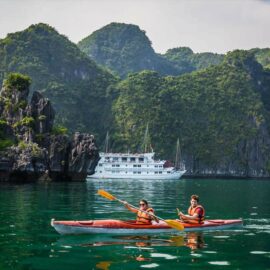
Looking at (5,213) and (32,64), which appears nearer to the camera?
(5,213)

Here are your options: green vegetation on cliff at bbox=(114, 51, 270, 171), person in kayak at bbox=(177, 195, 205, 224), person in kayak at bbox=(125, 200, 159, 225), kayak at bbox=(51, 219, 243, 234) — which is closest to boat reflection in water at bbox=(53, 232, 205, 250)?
kayak at bbox=(51, 219, 243, 234)

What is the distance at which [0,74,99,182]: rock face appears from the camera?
83.6 meters

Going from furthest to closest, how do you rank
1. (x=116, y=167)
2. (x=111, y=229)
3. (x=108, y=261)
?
(x=116, y=167) < (x=111, y=229) < (x=108, y=261)

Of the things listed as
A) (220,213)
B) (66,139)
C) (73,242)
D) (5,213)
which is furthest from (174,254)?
(66,139)

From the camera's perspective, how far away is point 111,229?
23.1 metres

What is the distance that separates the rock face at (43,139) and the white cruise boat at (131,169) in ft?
79.1

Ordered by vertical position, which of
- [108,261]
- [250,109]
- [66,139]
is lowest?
[108,261]

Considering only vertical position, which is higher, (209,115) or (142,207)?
(209,115)

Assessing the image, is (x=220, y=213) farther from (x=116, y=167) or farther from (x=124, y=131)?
(x=124, y=131)

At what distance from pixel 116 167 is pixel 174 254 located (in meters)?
99.0

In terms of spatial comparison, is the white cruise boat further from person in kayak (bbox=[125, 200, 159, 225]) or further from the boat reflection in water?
the boat reflection in water

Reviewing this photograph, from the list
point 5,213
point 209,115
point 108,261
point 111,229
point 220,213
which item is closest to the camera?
point 108,261

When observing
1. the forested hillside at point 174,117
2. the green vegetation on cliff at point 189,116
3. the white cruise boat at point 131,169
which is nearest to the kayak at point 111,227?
the white cruise boat at point 131,169

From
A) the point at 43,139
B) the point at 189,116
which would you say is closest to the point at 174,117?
the point at 189,116
